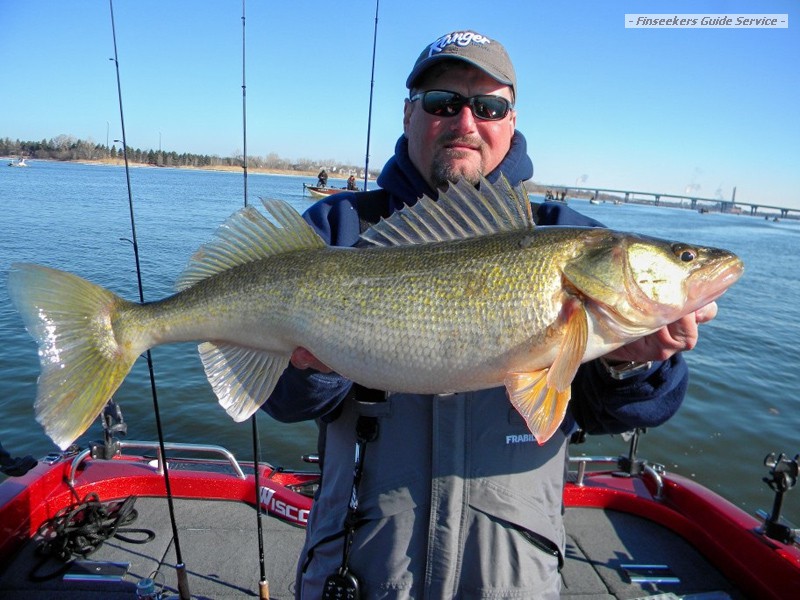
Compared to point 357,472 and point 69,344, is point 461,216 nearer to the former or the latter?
point 357,472

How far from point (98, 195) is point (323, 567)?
40.7 meters

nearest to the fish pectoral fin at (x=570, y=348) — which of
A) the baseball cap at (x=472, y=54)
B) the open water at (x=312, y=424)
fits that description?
the baseball cap at (x=472, y=54)

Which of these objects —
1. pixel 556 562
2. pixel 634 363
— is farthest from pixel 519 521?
pixel 634 363

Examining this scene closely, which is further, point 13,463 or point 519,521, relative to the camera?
point 13,463

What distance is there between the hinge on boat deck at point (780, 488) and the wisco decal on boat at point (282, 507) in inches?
138

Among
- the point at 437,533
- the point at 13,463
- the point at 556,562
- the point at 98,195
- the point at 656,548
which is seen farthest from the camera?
the point at 98,195

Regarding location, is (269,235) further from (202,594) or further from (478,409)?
(202,594)

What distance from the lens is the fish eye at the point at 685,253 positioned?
2.14 metres

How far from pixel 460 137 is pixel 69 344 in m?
2.05

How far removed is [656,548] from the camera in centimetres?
446

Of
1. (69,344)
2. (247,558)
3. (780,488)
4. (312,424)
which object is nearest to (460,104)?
(69,344)

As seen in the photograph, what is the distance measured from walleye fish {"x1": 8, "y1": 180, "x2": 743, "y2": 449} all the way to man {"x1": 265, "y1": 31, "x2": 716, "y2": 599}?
0.20 meters

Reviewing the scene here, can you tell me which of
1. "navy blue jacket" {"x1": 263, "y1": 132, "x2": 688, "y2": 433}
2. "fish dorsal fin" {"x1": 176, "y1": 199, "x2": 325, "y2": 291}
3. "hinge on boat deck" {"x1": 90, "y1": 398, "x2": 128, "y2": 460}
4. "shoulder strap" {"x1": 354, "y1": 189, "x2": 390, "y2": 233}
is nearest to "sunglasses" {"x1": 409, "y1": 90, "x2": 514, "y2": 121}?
"navy blue jacket" {"x1": 263, "y1": 132, "x2": 688, "y2": 433}

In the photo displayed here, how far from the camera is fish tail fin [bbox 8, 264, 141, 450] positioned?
2166 mm
